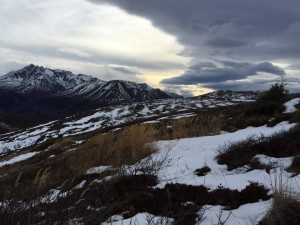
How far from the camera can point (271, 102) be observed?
1616 centimetres

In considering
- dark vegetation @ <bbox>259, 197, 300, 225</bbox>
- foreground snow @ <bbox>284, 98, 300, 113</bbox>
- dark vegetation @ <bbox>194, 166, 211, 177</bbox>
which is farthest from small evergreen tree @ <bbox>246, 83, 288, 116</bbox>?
dark vegetation @ <bbox>259, 197, 300, 225</bbox>

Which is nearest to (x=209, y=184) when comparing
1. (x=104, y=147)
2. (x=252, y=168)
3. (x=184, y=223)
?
(x=252, y=168)

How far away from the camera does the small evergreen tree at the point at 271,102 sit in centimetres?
1585

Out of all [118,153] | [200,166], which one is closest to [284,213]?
[200,166]

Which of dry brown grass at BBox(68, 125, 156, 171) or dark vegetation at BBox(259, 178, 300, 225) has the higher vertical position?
dark vegetation at BBox(259, 178, 300, 225)

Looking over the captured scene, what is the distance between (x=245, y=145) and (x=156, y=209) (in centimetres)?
387

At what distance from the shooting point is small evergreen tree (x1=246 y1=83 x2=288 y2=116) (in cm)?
1585

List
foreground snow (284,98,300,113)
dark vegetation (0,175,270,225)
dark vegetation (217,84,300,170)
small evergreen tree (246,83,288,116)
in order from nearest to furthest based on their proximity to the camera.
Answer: dark vegetation (0,175,270,225)
dark vegetation (217,84,300,170)
foreground snow (284,98,300,113)
small evergreen tree (246,83,288,116)

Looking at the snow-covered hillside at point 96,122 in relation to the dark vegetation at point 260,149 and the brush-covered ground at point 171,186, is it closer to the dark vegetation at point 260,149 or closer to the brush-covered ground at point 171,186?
the brush-covered ground at point 171,186

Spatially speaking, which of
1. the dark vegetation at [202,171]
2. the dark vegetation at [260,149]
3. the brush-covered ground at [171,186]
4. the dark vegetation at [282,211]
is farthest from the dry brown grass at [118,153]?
the dark vegetation at [282,211]

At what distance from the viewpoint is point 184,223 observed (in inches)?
185

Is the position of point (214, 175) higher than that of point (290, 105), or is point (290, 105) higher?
point (290, 105)

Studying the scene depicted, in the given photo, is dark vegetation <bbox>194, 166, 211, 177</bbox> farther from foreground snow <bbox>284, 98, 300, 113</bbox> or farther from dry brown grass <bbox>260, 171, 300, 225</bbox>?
foreground snow <bbox>284, 98, 300, 113</bbox>

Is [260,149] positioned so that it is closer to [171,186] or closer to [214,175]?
[214,175]
